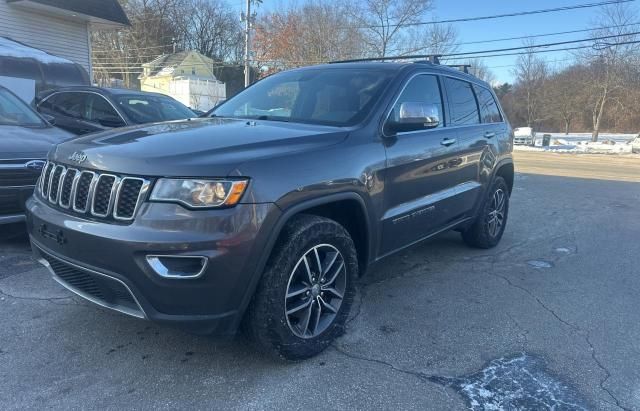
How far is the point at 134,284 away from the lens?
2379 millimetres

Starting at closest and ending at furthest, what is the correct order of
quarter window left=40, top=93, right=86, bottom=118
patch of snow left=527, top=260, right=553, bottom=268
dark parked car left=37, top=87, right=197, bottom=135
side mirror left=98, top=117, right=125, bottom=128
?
patch of snow left=527, top=260, right=553, bottom=268 → side mirror left=98, top=117, right=125, bottom=128 → dark parked car left=37, top=87, right=197, bottom=135 → quarter window left=40, top=93, right=86, bottom=118

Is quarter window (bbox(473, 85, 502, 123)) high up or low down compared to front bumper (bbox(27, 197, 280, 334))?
up

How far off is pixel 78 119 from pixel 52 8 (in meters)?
10.6

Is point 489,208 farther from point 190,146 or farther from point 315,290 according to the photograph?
point 190,146

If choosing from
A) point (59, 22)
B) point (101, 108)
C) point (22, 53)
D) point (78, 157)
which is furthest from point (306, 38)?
point (78, 157)

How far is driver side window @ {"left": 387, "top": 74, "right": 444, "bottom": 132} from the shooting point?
3.54 m

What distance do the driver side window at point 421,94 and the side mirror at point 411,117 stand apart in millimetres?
49

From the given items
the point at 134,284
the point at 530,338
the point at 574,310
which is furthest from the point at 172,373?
the point at 574,310

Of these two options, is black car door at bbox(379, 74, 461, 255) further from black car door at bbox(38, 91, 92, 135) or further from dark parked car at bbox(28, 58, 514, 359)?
black car door at bbox(38, 91, 92, 135)

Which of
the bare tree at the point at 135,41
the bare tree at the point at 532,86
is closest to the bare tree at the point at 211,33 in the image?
the bare tree at the point at 135,41

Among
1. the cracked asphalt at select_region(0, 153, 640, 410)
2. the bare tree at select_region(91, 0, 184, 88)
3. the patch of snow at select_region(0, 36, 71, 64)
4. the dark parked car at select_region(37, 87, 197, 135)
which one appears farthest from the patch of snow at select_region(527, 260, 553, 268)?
the bare tree at select_region(91, 0, 184, 88)

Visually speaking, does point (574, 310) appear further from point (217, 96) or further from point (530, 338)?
point (217, 96)

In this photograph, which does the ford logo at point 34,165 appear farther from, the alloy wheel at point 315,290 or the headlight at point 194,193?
the alloy wheel at point 315,290

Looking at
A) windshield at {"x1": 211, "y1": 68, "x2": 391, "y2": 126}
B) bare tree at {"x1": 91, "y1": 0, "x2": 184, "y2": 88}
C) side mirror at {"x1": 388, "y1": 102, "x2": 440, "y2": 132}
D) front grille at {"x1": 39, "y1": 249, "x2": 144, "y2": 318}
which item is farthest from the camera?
bare tree at {"x1": 91, "y1": 0, "x2": 184, "y2": 88}
